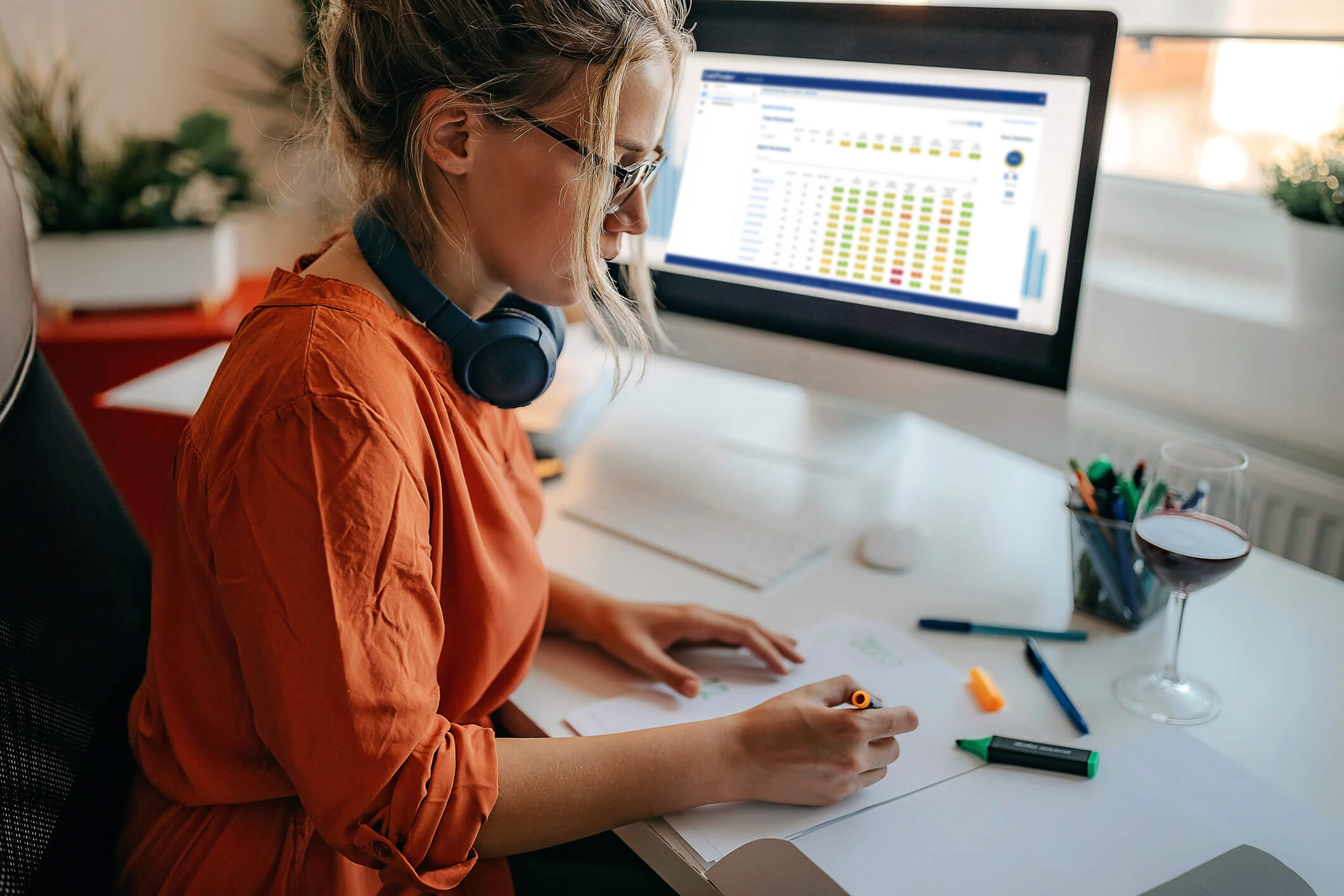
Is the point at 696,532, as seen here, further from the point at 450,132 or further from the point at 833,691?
the point at 450,132

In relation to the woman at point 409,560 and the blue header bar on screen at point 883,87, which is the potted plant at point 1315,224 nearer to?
the blue header bar on screen at point 883,87

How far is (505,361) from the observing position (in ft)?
2.53

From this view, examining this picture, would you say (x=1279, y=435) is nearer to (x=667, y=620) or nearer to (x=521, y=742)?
(x=667, y=620)

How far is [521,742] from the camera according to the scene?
682mm

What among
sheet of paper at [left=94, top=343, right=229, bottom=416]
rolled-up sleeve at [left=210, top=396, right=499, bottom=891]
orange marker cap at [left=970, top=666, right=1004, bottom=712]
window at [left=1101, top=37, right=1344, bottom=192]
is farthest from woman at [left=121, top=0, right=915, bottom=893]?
window at [left=1101, top=37, right=1344, bottom=192]

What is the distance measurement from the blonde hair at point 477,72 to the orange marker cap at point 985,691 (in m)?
0.37

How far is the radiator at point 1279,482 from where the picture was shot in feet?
4.01

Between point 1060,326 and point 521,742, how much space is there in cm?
64

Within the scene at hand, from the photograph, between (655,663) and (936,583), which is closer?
(655,663)

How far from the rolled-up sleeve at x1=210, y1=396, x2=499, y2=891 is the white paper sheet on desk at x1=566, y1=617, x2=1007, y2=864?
159 millimetres

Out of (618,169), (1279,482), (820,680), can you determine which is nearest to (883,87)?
(618,169)

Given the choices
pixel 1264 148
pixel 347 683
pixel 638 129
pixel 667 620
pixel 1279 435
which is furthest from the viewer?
pixel 1264 148

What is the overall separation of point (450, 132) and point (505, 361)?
0.17m

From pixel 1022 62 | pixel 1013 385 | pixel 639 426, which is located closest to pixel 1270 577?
pixel 1013 385
